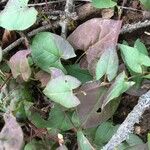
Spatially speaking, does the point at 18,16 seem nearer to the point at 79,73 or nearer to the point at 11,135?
the point at 79,73

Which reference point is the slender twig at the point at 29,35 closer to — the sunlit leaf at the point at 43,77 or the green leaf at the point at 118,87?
the sunlit leaf at the point at 43,77

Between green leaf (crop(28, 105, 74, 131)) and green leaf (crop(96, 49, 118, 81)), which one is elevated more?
green leaf (crop(96, 49, 118, 81))

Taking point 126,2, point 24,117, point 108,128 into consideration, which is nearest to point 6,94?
point 24,117

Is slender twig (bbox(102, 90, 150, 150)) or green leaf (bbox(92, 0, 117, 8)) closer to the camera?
slender twig (bbox(102, 90, 150, 150))

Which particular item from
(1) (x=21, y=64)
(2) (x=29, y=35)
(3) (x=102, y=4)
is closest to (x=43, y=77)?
(1) (x=21, y=64)

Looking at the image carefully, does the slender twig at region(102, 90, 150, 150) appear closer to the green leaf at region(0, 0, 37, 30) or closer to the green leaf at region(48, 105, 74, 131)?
the green leaf at region(48, 105, 74, 131)

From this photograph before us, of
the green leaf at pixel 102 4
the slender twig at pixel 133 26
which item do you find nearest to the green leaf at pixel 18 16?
the green leaf at pixel 102 4

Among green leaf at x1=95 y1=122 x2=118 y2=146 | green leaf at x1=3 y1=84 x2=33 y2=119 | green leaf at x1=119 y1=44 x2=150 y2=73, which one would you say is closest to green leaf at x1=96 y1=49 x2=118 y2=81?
green leaf at x1=119 y1=44 x2=150 y2=73
